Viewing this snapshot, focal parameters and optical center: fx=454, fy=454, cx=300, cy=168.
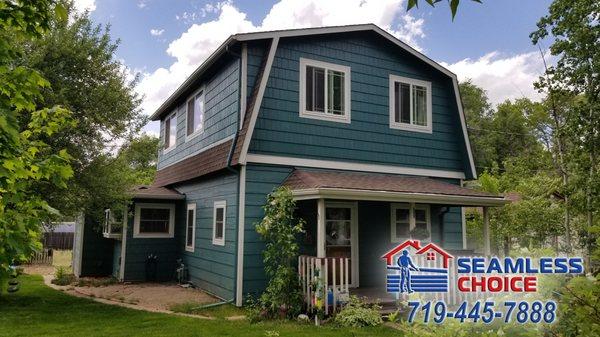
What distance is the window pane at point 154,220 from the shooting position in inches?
505

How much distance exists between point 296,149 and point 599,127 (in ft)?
19.7

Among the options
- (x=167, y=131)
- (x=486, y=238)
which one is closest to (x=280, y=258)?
(x=486, y=238)

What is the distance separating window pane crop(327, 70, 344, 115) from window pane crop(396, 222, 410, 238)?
9.71ft

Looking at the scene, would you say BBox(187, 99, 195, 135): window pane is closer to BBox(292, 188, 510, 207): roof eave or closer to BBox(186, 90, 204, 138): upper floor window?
BBox(186, 90, 204, 138): upper floor window

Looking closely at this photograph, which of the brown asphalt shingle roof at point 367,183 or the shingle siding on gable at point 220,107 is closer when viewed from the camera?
the brown asphalt shingle roof at point 367,183

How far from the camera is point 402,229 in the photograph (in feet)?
34.9

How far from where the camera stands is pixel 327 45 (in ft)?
33.0

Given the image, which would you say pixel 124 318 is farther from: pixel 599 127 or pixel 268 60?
pixel 599 127

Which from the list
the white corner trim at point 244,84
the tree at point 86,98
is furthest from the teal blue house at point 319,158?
the tree at point 86,98

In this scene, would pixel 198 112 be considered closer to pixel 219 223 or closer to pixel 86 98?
pixel 86 98

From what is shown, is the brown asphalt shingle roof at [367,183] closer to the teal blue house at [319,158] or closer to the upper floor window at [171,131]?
the teal blue house at [319,158]

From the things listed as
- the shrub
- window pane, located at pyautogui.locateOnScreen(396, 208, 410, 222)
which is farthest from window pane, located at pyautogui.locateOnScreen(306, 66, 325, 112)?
window pane, located at pyautogui.locateOnScreen(396, 208, 410, 222)

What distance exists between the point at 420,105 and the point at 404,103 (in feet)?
1.59

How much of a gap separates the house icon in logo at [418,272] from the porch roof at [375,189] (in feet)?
3.20
